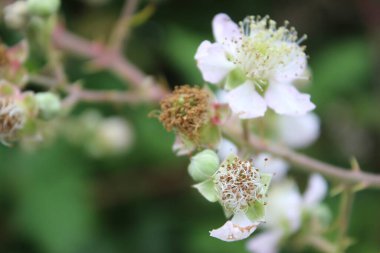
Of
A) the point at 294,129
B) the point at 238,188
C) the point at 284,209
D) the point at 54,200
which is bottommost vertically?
the point at 238,188

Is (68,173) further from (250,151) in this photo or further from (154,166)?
(250,151)

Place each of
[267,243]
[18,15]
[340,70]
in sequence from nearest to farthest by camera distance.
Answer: [18,15] < [267,243] < [340,70]

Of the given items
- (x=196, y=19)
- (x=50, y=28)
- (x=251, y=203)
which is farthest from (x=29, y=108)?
(x=196, y=19)

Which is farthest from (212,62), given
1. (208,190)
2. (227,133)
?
(208,190)

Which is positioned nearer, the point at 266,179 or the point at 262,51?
the point at 266,179

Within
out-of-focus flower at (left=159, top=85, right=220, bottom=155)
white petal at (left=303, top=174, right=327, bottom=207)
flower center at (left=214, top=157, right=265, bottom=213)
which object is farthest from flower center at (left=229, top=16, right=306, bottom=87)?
white petal at (left=303, top=174, right=327, bottom=207)

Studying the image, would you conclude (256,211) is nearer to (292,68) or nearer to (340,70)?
(292,68)

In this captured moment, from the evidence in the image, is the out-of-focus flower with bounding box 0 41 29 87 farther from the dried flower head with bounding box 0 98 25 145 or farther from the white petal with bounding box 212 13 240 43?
the white petal with bounding box 212 13 240 43

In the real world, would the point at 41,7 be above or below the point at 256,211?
above
